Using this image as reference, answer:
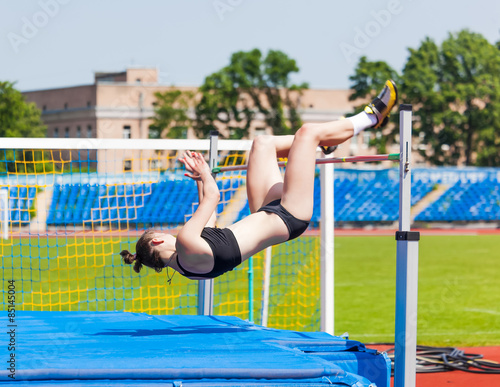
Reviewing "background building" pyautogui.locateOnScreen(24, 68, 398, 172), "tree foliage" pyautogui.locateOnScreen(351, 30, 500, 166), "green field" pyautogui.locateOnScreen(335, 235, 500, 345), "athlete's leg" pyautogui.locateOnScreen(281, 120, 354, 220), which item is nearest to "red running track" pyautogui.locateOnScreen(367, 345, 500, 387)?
"green field" pyautogui.locateOnScreen(335, 235, 500, 345)

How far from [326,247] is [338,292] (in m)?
5.45

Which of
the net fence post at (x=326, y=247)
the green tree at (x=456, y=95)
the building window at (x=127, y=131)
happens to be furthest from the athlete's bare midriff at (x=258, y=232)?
the building window at (x=127, y=131)

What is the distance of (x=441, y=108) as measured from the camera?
45469 millimetres

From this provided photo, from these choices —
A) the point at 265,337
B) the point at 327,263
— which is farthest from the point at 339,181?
the point at 265,337

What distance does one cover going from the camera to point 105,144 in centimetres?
634

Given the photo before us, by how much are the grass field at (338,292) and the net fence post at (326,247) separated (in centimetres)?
53

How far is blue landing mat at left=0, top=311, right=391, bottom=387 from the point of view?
376cm

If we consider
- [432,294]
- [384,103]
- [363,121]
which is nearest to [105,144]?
[363,121]

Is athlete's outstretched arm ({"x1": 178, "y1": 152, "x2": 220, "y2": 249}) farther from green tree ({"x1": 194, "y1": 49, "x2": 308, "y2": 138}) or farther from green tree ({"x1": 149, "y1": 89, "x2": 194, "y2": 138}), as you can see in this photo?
green tree ({"x1": 194, "y1": 49, "x2": 308, "y2": 138})

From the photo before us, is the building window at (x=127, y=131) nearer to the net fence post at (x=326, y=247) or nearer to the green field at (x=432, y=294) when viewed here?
the green field at (x=432, y=294)

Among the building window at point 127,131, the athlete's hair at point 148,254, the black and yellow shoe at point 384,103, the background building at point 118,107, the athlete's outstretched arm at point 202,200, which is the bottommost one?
the athlete's hair at point 148,254

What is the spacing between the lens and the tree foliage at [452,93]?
44844 millimetres

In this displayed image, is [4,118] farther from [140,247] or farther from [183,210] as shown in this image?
[140,247]

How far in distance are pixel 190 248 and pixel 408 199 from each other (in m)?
1.45
